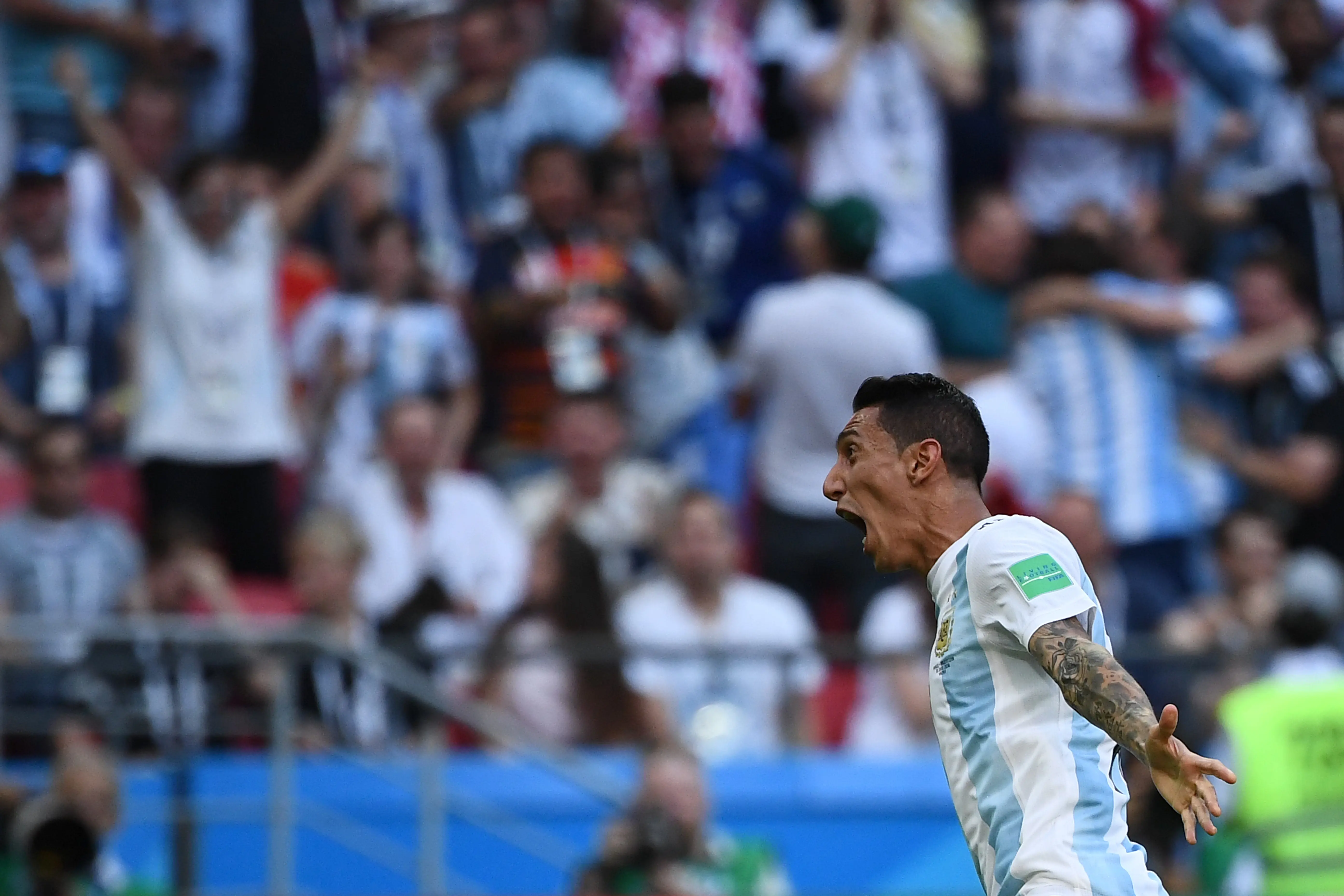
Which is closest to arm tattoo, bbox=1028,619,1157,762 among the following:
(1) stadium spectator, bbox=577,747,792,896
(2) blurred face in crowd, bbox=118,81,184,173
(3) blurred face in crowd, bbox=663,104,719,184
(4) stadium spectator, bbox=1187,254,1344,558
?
(1) stadium spectator, bbox=577,747,792,896

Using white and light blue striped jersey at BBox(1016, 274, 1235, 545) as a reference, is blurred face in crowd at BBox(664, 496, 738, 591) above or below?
below

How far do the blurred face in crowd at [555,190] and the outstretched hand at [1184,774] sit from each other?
7.44 metres

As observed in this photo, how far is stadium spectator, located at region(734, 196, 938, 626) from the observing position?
32.3 ft

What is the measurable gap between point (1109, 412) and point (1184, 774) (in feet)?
23.5

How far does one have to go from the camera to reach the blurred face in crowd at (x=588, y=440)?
32.9ft

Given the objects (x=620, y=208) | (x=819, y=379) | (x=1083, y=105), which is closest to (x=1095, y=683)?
(x=819, y=379)

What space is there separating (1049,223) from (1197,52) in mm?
1296

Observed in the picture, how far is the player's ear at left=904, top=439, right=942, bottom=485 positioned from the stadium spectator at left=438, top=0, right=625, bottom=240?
7.78 meters

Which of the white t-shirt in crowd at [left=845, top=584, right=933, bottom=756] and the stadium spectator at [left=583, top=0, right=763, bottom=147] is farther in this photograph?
Answer: the stadium spectator at [left=583, top=0, right=763, bottom=147]

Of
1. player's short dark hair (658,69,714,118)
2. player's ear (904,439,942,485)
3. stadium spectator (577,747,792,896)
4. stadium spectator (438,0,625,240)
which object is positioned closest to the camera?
player's ear (904,439,942,485)

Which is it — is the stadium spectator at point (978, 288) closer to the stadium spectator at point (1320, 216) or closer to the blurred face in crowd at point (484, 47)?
the stadium spectator at point (1320, 216)

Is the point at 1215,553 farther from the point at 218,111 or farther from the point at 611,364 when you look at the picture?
the point at 218,111

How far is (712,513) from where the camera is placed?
951cm

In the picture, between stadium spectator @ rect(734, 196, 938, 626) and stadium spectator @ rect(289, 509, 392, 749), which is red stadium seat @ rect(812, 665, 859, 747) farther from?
stadium spectator @ rect(289, 509, 392, 749)
